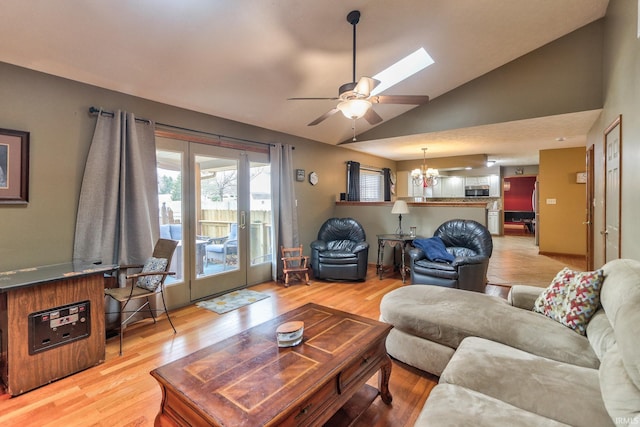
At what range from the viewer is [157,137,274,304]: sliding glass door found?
3676 millimetres

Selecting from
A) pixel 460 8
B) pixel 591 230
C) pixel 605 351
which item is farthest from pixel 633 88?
pixel 591 230

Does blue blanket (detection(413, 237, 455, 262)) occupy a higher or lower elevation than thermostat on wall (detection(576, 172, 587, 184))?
lower

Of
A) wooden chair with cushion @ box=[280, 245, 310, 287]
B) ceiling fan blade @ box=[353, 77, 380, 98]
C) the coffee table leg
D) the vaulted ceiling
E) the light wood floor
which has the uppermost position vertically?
the vaulted ceiling

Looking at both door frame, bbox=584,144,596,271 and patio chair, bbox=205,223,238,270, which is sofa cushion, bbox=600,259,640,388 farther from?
patio chair, bbox=205,223,238,270

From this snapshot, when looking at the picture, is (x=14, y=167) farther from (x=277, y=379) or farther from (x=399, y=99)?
(x=399, y=99)

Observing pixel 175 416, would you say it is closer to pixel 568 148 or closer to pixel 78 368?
pixel 78 368

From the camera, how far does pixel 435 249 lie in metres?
4.18

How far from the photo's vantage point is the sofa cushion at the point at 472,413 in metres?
1.17

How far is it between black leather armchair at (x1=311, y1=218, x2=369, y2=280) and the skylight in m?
2.25

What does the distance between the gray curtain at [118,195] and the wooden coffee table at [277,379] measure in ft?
6.63

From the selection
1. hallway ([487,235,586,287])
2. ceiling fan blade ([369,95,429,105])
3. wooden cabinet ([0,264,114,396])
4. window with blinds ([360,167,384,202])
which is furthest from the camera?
window with blinds ([360,167,384,202])

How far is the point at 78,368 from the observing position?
235cm

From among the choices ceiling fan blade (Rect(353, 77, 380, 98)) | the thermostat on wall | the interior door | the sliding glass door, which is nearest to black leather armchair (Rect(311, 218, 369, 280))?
the sliding glass door

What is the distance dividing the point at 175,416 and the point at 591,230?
578cm
